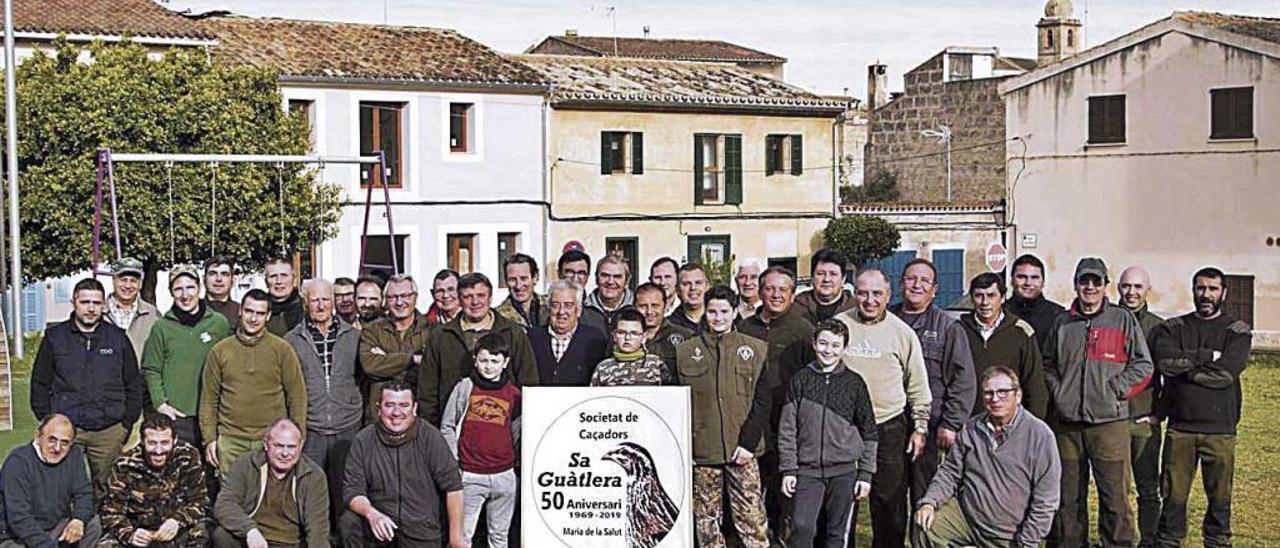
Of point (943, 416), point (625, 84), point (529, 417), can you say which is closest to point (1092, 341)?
point (943, 416)

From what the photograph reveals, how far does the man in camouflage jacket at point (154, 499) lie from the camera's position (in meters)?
8.91

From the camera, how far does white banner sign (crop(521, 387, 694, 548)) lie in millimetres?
9062

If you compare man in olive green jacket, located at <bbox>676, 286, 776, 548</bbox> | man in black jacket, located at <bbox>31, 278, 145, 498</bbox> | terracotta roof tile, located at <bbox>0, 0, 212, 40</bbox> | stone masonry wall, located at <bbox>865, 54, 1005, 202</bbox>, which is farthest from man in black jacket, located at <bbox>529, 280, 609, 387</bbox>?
stone masonry wall, located at <bbox>865, 54, 1005, 202</bbox>

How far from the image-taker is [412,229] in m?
33.4

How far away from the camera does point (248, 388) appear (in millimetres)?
9391

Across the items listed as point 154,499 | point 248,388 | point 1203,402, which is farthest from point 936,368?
point 154,499

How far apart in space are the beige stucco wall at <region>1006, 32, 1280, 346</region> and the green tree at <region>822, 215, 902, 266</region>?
342 centimetres

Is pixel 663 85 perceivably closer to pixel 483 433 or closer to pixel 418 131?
pixel 418 131

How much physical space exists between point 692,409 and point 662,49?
5109 cm

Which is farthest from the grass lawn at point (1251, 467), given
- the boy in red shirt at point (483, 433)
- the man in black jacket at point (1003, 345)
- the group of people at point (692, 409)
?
the boy in red shirt at point (483, 433)

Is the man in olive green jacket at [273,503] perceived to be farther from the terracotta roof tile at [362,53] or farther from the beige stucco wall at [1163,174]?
the beige stucco wall at [1163,174]

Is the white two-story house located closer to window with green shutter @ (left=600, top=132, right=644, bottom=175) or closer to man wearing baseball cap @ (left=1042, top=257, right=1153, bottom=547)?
window with green shutter @ (left=600, top=132, right=644, bottom=175)

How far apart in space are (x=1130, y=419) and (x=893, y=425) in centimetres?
154

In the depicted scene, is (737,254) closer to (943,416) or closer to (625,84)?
(625,84)
